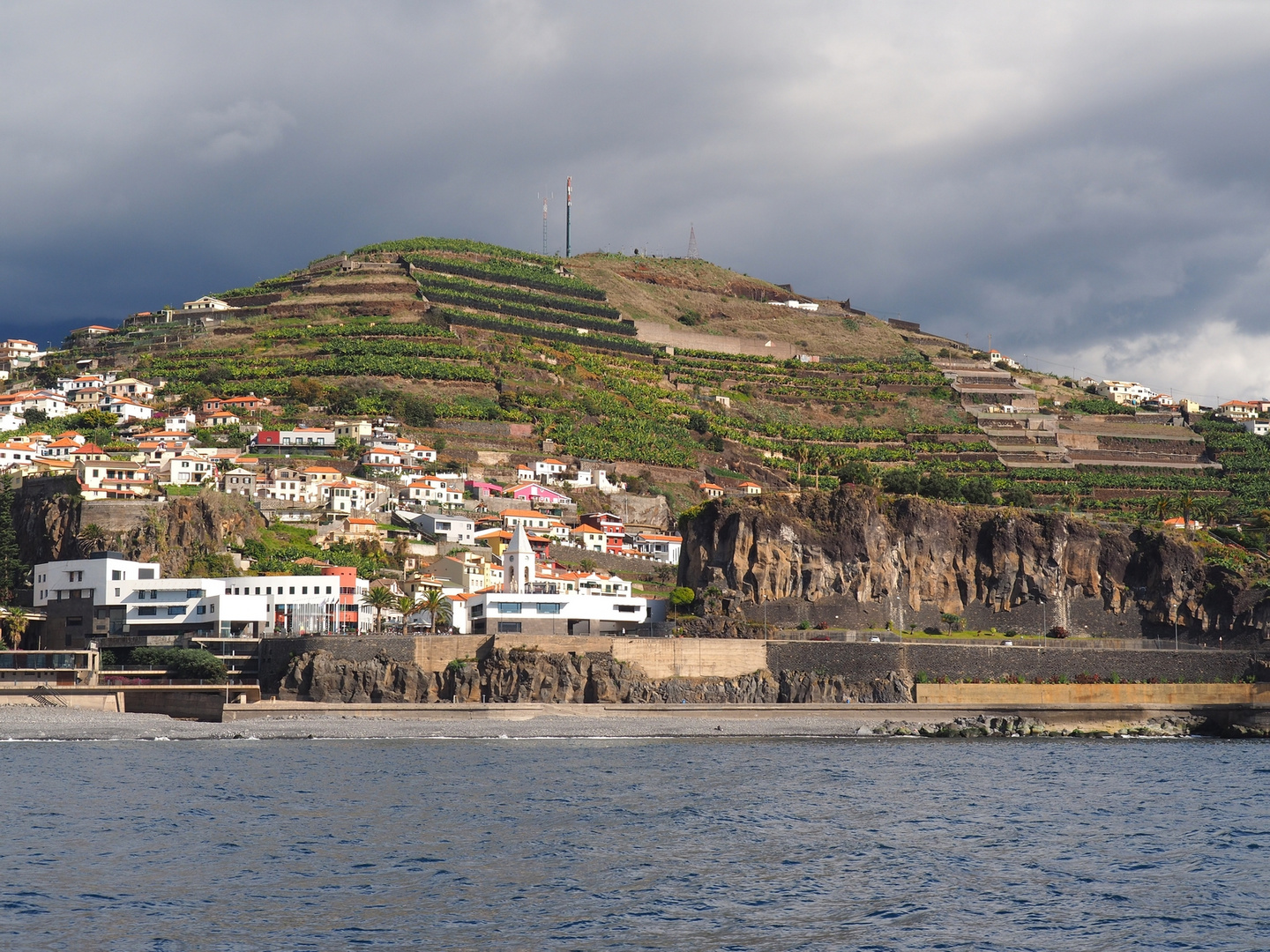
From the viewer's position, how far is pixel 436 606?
242ft

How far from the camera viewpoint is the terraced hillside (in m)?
115

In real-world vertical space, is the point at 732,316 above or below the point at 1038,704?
above

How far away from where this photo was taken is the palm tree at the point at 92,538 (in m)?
78.9

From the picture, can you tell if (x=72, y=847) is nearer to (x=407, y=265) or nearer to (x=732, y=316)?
(x=407, y=265)

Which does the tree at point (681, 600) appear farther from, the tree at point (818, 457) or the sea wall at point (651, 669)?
the tree at point (818, 457)

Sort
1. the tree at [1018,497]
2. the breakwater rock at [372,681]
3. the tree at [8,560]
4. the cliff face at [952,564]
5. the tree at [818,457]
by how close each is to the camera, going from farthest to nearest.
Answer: the tree at [818,457] < the tree at [1018,497] < the cliff face at [952,564] < the tree at [8,560] < the breakwater rock at [372,681]

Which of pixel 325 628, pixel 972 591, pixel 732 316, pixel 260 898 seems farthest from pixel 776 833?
pixel 732 316

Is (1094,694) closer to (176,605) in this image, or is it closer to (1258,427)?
(176,605)

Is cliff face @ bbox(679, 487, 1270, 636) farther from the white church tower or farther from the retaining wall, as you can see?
the white church tower

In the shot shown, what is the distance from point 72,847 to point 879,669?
1917 inches

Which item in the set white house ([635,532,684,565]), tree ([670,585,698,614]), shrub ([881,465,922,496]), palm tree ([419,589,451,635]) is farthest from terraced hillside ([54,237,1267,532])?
palm tree ([419,589,451,635])

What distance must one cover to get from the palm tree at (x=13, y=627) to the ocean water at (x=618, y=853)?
21.0 metres

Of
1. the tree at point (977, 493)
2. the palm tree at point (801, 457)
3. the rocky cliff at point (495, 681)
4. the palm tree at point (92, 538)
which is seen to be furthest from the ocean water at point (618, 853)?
the palm tree at point (801, 457)

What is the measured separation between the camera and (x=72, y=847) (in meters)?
32.4
